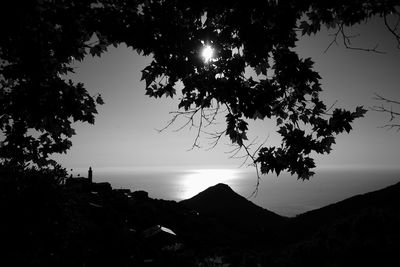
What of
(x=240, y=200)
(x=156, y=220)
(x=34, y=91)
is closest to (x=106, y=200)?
(x=156, y=220)

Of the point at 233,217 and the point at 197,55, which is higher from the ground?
the point at 197,55

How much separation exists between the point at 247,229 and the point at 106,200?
723 inches

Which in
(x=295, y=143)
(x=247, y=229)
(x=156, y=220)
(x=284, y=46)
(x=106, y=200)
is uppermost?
(x=284, y=46)

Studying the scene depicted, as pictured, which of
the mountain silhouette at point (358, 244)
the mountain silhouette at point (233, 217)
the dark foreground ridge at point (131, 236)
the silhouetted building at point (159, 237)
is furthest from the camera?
the mountain silhouette at point (233, 217)

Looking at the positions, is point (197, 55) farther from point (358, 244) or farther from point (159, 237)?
point (159, 237)

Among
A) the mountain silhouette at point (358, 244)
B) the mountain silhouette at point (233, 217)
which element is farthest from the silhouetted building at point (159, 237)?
the mountain silhouette at point (233, 217)

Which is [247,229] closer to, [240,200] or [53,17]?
[240,200]

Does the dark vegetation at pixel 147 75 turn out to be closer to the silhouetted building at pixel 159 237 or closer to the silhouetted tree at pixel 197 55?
the silhouetted tree at pixel 197 55

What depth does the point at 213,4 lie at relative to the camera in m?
4.50

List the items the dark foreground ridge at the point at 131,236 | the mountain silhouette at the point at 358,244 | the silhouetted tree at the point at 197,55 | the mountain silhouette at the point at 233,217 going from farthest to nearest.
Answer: the mountain silhouette at the point at 233,217, the mountain silhouette at the point at 358,244, the dark foreground ridge at the point at 131,236, the silhouetted tree at the point at 197,55

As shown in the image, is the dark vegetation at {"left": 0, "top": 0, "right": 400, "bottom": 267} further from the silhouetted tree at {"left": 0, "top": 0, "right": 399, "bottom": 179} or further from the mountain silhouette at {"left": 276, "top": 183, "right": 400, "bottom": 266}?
the mountain silhouette at {"left": 276, "top": 183, "right": 400, "bottom": 266}

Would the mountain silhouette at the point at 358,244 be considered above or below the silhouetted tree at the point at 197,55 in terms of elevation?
below

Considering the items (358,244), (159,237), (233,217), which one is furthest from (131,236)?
(233,217)

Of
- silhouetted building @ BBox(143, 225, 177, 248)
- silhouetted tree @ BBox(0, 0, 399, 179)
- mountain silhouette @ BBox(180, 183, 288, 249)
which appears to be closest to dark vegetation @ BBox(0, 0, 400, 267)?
silhouetted tree @ BBox(0, 0, 399, 179)
